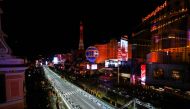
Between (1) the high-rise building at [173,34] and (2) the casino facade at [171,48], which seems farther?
(1) the high-rise building at [173,34]

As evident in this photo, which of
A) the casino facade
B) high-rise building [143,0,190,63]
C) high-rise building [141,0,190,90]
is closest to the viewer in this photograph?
high-rise building [141,0,190,90]

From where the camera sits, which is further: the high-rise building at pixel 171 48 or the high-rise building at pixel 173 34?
the high-rise building at pixel 173 34

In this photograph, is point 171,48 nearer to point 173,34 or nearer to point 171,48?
point 171,48

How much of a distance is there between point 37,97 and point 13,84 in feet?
47.4

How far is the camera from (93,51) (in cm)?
5175

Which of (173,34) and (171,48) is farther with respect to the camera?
(171,48)

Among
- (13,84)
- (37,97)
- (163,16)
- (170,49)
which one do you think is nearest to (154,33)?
(163,16)

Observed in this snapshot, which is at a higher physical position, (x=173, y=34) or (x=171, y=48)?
(x=173, y=34)

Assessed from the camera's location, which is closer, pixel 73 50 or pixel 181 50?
pixel 181 50

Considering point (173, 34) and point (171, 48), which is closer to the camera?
point (173, 34)

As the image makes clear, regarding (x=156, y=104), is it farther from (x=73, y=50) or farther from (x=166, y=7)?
(x=73, y=50)

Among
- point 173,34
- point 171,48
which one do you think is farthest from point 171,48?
point 173,34

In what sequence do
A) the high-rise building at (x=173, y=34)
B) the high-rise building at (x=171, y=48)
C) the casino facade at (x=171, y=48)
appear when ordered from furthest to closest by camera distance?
1. the high-rise building at (x=173, y=34)
2. the casino facade at (x=171, y=48)
3. the high-rise building at (x=171, y=48)

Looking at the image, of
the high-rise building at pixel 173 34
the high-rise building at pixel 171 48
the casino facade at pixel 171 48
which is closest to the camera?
the high-rise building at pixel 171 48
